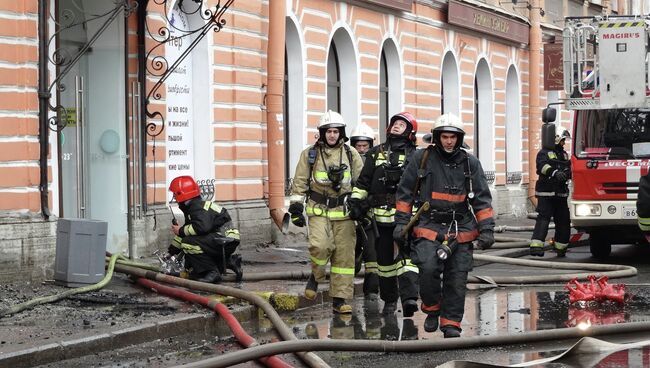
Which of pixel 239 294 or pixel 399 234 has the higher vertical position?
pixel 399 234

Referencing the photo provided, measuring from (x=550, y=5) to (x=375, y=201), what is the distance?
71.2 ft

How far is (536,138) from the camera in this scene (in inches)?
1214

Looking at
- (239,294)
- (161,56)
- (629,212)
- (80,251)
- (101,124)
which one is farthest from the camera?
(629,212)

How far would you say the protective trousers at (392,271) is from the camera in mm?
11492

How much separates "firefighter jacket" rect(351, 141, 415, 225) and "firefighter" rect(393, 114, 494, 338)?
1.36 metres

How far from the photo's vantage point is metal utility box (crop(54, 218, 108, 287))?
12211 mm

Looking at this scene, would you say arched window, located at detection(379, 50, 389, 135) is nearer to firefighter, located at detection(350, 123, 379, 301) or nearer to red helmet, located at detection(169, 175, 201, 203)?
firefighter, located at detection(350, 123, 379, 301)

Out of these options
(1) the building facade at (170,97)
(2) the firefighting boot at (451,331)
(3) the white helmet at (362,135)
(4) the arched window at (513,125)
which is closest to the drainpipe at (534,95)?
(4) the arched window at (513,125)

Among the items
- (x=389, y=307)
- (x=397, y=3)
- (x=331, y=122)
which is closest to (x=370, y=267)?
(x=389, y=307)

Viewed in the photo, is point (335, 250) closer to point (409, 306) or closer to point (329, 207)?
point (329, 207)

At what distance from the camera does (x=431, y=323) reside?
33.8 feet

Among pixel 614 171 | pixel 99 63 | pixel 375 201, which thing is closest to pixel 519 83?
pixel 614 171

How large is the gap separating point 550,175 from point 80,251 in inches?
306

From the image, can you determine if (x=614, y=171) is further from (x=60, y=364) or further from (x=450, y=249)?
(x=60, y=364)
